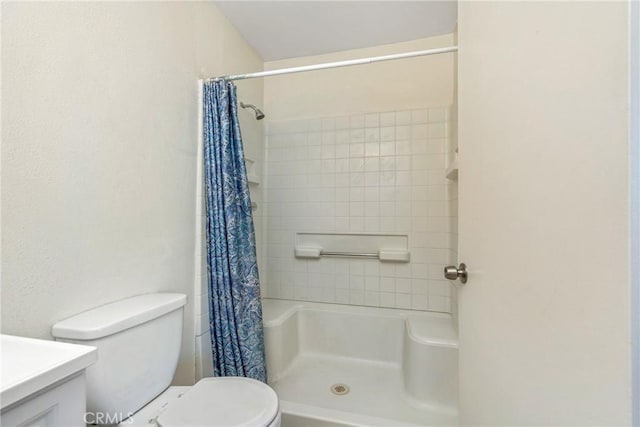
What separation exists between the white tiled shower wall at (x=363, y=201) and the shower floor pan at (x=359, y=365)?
0.15 meters

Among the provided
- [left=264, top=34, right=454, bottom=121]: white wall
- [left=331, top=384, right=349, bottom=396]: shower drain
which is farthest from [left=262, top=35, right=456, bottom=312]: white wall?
[left=331, top=384, right=349, bottom=396]: shower drain

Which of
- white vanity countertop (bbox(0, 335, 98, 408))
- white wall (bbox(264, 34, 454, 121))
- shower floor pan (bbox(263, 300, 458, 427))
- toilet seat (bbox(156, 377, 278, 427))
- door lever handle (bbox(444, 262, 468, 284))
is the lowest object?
shower floor pan (bbox(263, 300, 458, 427))

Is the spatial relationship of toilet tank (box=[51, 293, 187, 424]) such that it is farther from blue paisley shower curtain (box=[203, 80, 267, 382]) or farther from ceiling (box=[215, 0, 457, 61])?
ceiling (box=[215, 0, 457, 61])

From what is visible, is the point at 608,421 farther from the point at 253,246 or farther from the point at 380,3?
the point at 380,3

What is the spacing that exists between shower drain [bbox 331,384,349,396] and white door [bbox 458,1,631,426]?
39.8 inches

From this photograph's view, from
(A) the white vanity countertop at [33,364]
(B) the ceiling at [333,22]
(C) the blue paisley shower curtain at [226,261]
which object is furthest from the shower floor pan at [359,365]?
(B) the ceiling at [333,22]

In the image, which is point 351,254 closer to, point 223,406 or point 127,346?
point 223,406

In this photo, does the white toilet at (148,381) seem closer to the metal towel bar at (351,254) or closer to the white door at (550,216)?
the white door at (550,216)

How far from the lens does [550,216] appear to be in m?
0.45

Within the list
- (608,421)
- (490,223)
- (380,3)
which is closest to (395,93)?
(380,3)

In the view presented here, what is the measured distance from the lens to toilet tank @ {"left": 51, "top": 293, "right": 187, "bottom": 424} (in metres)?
0.78

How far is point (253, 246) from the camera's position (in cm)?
149

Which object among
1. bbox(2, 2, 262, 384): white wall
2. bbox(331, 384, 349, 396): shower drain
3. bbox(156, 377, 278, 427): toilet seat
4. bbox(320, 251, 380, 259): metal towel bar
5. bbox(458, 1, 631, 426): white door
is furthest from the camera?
bbox(320, 251, 380, 259): metal towel bar

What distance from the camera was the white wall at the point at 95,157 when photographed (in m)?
0.72
